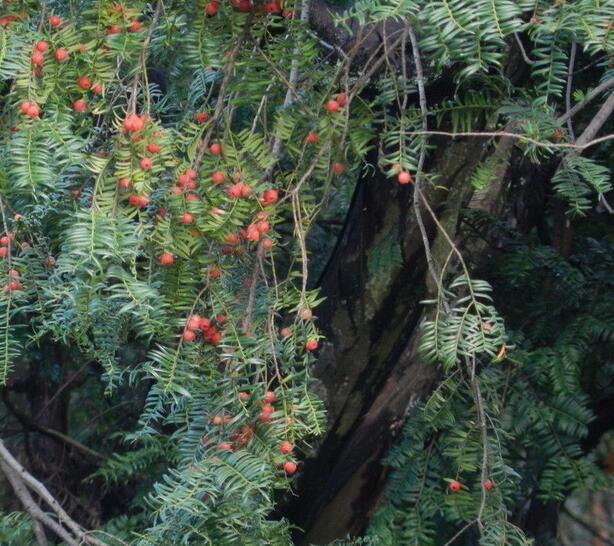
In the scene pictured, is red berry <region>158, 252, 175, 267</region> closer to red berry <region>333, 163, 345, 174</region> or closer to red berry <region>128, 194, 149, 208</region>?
red berry <region>128, 194, 149, 208</region>

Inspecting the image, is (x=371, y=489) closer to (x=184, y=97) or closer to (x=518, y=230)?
(x=518, y=230)

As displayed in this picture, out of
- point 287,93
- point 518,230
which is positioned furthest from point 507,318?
point 287,93

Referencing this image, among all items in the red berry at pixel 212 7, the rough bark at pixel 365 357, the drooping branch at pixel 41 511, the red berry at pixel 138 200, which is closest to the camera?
the red berry at pixel 138 200

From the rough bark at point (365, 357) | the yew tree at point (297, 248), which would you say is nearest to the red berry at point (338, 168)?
the yew tree at point (297, 248)

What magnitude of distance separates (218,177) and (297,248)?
17 centimetres

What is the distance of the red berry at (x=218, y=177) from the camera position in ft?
3.65

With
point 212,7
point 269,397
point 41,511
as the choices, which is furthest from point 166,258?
point 41,511

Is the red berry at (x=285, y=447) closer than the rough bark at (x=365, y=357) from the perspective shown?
Yes

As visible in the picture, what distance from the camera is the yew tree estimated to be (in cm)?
106

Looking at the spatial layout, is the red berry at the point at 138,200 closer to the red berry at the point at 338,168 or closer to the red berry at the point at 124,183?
the red berry at the point at 124,183

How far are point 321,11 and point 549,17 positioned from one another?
2.54ft

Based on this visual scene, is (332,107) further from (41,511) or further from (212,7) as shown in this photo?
(41,511)

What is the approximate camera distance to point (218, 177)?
1.11m

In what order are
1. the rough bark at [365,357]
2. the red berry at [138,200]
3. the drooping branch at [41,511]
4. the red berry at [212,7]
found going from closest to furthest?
the red berry at [138,200] < the red berry at [212,7] < the drooping branch at [41,511] < the rough bark at [365,357]
